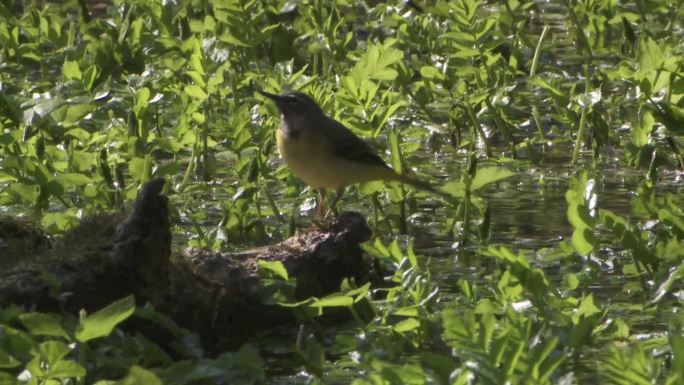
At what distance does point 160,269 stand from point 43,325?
3.74ft

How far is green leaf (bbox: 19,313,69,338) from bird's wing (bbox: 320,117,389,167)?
270 centimetres

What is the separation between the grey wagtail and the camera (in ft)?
24.9

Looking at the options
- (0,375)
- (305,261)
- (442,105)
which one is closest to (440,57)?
(442,105)

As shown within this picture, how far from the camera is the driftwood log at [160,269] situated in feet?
19.8

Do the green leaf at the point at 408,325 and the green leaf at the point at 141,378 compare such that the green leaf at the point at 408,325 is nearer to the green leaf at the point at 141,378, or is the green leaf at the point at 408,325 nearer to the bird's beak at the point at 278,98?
the green leaf at the point at 141,378

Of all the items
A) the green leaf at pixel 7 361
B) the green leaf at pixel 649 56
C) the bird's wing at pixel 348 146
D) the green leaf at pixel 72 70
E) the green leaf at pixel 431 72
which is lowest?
the green leaf at pixel 431 72

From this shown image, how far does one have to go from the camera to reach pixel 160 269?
20.4 feet

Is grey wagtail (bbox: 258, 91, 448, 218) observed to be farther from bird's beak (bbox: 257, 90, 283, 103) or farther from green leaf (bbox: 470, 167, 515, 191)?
green leaf (bbox: 470, 167, 515, 191)

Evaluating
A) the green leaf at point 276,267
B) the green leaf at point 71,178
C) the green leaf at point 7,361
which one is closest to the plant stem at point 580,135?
the green leaf at point 71,178

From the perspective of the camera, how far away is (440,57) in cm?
1061

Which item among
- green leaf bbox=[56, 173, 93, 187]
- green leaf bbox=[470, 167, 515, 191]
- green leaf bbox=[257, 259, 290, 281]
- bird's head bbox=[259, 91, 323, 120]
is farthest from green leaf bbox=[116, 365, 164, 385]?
bird's head bbox=[259, 91, 323, 120]

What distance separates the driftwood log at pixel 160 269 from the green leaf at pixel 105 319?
792mm

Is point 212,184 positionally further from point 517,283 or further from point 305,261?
point 517,283

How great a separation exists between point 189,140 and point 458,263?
1.60 m
